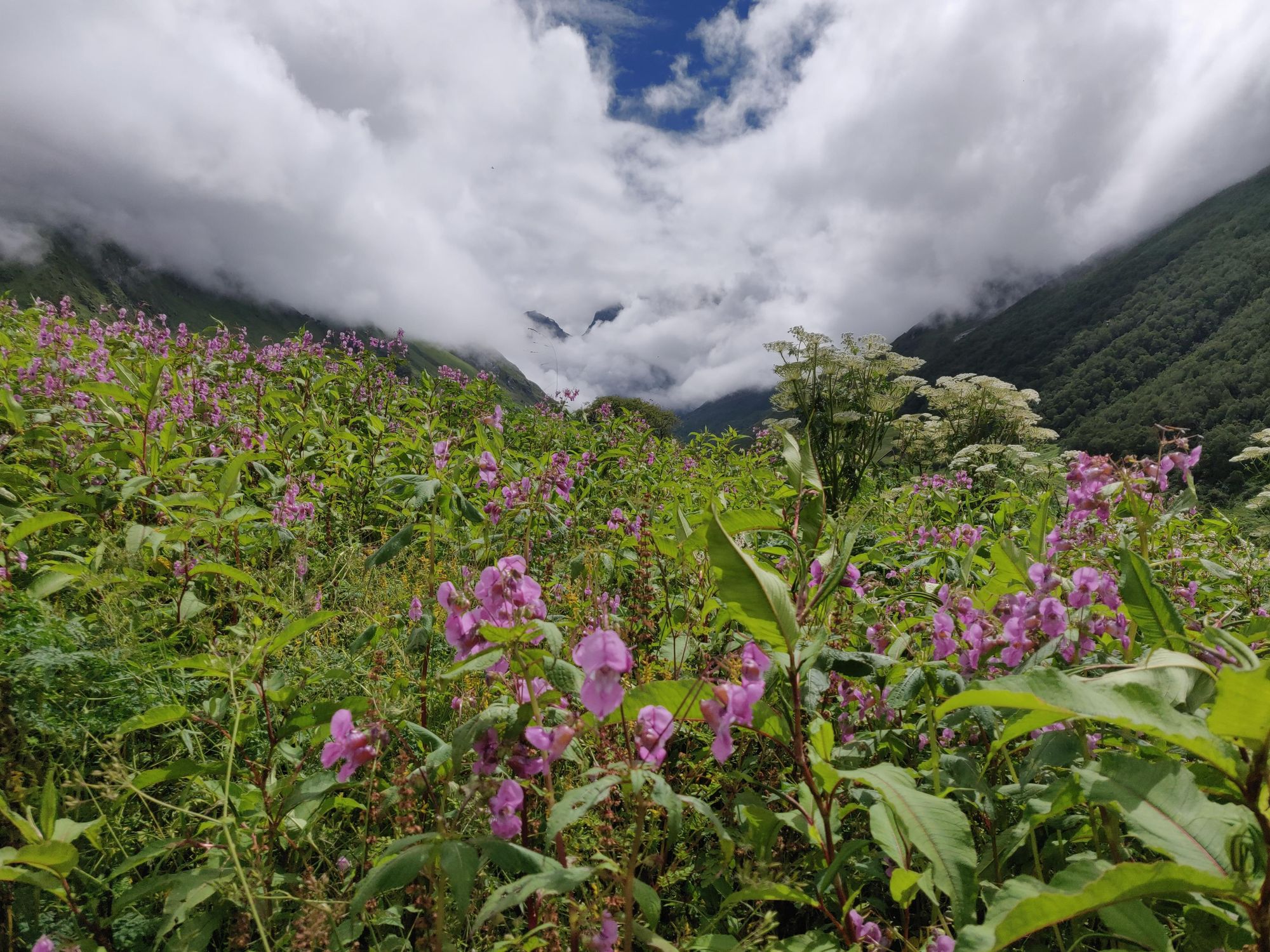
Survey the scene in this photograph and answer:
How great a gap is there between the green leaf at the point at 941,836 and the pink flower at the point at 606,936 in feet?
1.95

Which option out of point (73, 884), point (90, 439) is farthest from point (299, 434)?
point (73, 884)

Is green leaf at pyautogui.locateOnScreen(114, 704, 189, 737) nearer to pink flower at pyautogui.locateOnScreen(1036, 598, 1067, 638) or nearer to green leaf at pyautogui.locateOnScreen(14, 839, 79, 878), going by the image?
green leaf at pyautogui.locateOnScreen(14, 839, 79, 878)

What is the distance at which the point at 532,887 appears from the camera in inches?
35.7

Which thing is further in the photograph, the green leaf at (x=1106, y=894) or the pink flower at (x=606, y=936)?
the pink flower at (x=606, y=936)

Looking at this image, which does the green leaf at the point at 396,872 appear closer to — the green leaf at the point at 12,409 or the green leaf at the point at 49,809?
the green leaf at the point at 49,809

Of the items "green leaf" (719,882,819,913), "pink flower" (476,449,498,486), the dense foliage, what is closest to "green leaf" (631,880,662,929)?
the dense foliage

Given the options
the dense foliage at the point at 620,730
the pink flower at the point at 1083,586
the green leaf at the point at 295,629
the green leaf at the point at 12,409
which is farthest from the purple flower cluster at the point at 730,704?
the green leaf at the point at 12,409

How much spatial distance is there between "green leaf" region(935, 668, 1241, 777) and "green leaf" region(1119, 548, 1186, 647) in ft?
1.30

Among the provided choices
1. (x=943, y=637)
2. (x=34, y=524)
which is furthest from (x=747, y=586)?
(x=34, y=524)

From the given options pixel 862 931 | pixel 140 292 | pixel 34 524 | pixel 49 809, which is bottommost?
pixel 862 931

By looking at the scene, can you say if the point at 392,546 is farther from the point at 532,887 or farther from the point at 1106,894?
the point at 1106,894

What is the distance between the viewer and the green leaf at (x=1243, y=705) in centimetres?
66

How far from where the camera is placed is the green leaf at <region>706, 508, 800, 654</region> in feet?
3.32

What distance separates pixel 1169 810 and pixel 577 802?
0.90 metres
